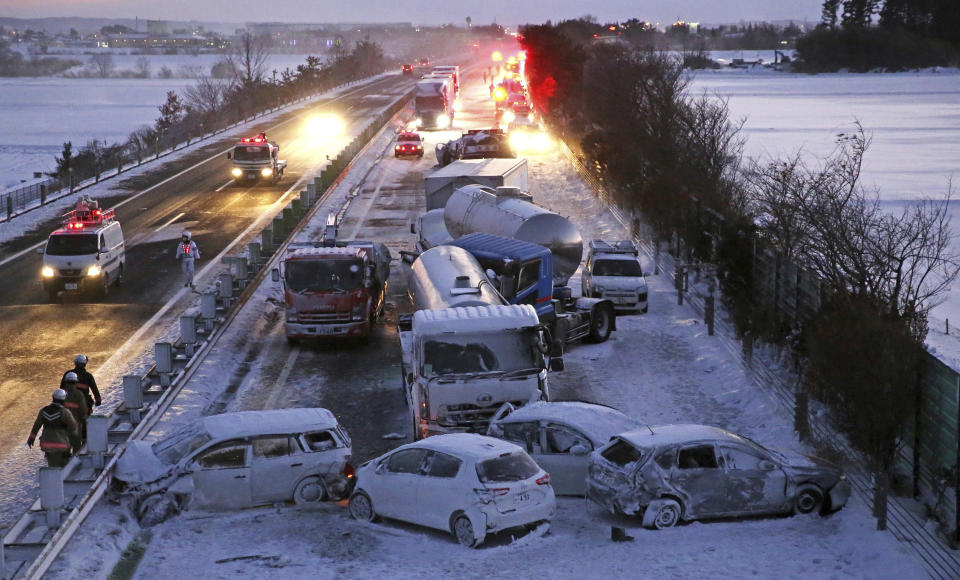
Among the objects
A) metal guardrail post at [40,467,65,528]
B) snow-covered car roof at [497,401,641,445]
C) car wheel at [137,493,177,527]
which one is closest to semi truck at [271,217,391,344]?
snow-covered car roof at [497,401,641,445]

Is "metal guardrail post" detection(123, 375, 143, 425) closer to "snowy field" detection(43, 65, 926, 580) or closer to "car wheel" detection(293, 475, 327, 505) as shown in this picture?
"snowy field" detection(43, 65, 926, 580)

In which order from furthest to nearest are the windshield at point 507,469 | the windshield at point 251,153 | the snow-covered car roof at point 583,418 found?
the windshield at point 251,153, the snow-covered car roof at point 583,418, the windshield at point 507,469

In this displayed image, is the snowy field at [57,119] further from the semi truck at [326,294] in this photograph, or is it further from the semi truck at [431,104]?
the semi truck at [326,294]

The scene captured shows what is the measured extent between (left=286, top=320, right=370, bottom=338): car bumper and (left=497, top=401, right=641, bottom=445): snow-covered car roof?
950 centimetres

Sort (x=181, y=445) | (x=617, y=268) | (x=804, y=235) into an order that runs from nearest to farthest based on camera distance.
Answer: (x=181, y=445) < (x=804, y=235) < (x=617, y=268)

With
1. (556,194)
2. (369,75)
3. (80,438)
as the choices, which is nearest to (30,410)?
(80,438)

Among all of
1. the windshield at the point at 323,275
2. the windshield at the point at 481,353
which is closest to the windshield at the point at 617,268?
the windshield at the point at 323,275

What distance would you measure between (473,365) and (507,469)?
14.4ft

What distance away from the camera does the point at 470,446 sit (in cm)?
1562

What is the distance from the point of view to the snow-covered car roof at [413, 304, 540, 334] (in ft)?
64.5

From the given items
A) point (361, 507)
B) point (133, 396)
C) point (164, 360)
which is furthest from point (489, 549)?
point (164, 360)

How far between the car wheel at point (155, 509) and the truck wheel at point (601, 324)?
44.5ft

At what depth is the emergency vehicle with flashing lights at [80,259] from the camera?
31.9m

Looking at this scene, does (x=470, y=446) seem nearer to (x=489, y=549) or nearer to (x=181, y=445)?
(x=489, y=549)
